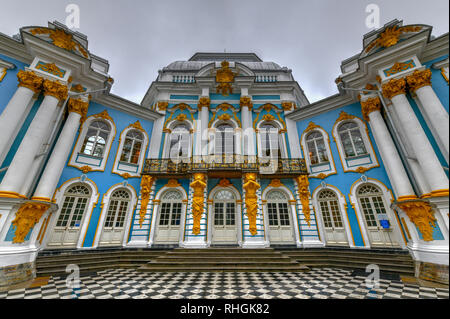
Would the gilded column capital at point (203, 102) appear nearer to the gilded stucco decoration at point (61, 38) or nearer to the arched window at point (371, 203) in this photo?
the gilded stucco decoration at point (61, 38)

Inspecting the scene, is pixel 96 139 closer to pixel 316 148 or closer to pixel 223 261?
pixel 223 261

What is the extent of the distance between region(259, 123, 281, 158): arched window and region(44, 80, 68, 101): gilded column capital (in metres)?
9.52

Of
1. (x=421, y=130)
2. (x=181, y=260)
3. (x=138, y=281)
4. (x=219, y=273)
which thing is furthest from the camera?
(x=181, y=260)

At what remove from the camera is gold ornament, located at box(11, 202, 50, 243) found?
17.9ft

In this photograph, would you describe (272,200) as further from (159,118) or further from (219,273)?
(159,118)

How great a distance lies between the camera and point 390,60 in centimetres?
467

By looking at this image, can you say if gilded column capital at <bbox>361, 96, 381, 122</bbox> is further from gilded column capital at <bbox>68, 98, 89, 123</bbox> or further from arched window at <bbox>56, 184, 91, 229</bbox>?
arched window at <bbox>56, 184, 91, 229</bbox>

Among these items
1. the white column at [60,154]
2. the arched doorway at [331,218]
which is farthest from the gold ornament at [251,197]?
the white column at [60,154]

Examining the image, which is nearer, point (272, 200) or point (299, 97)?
point (272, 200)

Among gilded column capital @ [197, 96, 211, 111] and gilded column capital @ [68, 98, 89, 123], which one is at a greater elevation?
gilded column capital @ [197, 96, 211, 111]

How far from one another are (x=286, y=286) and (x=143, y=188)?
763 cm

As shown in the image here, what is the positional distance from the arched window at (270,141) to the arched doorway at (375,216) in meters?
4.36

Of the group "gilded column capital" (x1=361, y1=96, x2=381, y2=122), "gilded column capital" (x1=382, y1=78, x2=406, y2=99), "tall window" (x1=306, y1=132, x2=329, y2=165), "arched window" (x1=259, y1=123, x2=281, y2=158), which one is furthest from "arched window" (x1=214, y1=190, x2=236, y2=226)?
"gilded column capital" (x1=361, y1=96, x2=381, y2=122)

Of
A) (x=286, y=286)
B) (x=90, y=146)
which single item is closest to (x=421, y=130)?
(x=286, y=286)
